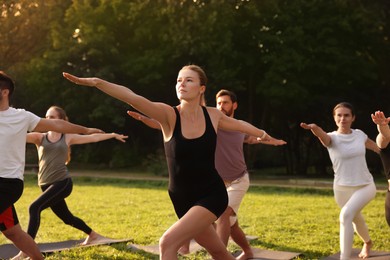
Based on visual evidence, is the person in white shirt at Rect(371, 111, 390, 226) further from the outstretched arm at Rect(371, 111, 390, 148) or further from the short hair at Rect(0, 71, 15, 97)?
the short hair at Rect(0, 71, 15, 97)

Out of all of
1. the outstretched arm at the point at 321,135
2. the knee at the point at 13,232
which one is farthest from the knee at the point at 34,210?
the outstretched arm at the point at 321,135

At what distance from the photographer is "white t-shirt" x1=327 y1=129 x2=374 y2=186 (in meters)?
7.12

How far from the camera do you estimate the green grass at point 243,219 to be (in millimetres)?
8570

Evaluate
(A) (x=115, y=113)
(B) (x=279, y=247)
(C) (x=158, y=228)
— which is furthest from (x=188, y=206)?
(A) (x=115, y=113)

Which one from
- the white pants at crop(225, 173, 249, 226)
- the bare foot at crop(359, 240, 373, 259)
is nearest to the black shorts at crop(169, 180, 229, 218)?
the white pants at crop(225, 173, 249, 226)

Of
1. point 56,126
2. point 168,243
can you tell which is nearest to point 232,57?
point 56,126

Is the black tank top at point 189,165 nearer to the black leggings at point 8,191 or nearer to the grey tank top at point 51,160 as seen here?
the black leggings at point 8,191

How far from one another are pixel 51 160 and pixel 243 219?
5.03 metres

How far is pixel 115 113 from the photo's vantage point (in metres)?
26.5

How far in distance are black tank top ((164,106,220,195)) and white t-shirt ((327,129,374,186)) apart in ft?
8.94

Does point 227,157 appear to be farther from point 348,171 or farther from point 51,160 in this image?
point 51,160

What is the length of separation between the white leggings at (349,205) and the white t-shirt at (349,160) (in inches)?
3.4

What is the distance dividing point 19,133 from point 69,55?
2193 centimetres

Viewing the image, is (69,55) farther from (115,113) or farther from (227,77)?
(227,77)
